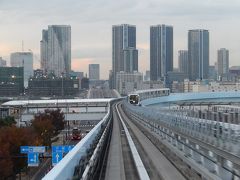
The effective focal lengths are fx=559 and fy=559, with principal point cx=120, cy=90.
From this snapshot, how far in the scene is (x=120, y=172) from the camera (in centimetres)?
1667

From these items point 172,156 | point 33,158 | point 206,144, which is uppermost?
point 206,144

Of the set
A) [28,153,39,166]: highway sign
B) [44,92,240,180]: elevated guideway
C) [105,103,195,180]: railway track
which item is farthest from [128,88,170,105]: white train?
[105,103,195,180]: railway track

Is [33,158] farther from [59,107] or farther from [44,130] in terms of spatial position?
[59,107]

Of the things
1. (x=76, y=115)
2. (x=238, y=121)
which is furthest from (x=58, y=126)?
(x=238, y=121)

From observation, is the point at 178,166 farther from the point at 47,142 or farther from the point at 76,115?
the point at 76,115

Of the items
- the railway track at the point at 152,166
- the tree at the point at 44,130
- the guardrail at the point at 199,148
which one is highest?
the guardrail at the point at 199,148

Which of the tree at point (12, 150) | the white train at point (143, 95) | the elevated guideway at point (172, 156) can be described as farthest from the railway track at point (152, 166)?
the white train at point (143, 95)

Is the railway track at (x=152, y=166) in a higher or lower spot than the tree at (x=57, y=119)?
higher

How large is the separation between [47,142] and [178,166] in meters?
46.0

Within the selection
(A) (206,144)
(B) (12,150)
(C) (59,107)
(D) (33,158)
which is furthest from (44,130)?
(C) (59,107)

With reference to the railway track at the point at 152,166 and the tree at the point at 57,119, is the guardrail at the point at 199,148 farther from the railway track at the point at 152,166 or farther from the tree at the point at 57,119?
the tree at the point at 57,119

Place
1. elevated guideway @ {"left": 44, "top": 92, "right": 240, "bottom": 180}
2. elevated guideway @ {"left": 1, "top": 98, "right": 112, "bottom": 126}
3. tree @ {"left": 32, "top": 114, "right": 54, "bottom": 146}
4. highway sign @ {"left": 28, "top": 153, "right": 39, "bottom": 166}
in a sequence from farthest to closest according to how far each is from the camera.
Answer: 1. elevated guideway @ {"left": 1, "top": 98, "right": 112, "bottom": 126}
2. tree @ {"left": 32, "top": 114, "right": 54, "bottom": 146}
3. highway sign @ {"left": 28, "top": 153, "right": 39, "bottom": 166}
4. elevated guideway @ {"left": 44, "top": 92, "right": 240, "bottom": 180}

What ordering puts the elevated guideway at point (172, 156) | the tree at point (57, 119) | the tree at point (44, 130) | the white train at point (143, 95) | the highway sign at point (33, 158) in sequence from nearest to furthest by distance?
the elevated guideway at point (172, 156), the highway sign at point (33, 158), the tree at point (44, 130), the tree at point (57, 119), the white train at point (143, 95)

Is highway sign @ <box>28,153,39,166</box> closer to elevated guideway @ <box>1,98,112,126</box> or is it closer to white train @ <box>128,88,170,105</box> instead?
white train @ <box>128,88,170,105</box>
